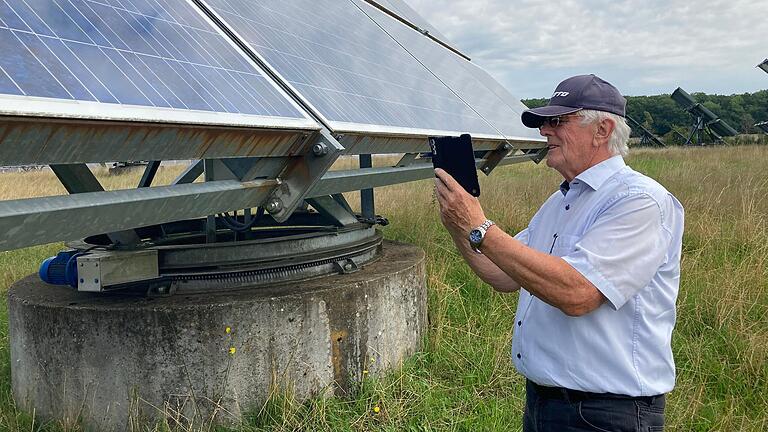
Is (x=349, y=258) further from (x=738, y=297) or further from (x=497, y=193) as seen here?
(x=497, y=193)

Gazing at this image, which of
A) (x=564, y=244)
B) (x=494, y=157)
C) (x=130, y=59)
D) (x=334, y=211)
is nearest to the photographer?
(x=564, y=244)

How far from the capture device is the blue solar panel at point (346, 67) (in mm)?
3480

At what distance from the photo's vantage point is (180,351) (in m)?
3.47

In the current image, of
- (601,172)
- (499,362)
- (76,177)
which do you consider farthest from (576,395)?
(76,177)

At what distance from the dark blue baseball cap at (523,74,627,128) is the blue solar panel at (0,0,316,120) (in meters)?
1.08

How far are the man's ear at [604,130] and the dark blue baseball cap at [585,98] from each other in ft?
0.12

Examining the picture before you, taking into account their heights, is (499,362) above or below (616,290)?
below

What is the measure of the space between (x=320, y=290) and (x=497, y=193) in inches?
302

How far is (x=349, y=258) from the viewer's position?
446 cm

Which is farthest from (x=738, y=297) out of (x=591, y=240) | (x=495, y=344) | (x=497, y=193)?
(x=497, y=193)

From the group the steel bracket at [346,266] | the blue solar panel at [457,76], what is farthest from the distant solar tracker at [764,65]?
the steel bracket at [346,266]

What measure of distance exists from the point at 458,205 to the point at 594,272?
47cm

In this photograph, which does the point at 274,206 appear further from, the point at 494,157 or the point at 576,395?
the point at 494,157

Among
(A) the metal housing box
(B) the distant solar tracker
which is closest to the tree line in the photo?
(B) the distant solar tracker
